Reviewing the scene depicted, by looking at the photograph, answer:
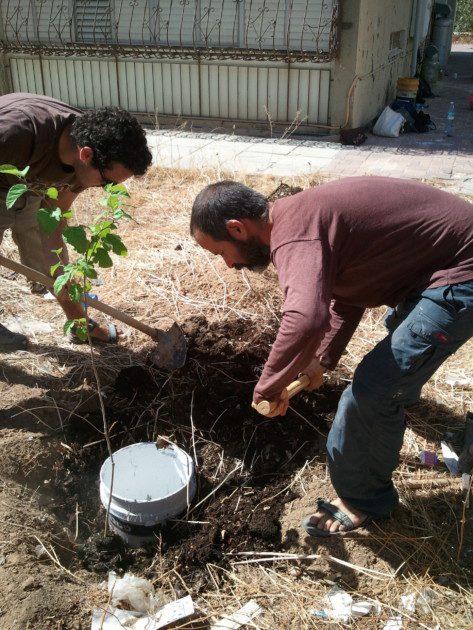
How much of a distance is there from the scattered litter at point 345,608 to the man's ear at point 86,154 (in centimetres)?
220

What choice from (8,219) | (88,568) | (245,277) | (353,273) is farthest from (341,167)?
(88,568)

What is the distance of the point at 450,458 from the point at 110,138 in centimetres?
228

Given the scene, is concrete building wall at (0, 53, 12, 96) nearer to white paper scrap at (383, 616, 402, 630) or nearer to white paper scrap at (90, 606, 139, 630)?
white paper scrap at (90, 606, 139, 630)

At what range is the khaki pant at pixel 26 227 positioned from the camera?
3738 mm

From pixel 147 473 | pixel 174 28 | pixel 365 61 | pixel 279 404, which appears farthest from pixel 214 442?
pixel 174 28

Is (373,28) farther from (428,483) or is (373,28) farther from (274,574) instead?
(274,574)

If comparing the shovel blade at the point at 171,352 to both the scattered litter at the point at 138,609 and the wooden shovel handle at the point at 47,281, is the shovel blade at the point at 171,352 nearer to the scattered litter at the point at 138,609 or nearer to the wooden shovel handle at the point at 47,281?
the wooden shovel handle at the point at 47,281

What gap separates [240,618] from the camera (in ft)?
7.97

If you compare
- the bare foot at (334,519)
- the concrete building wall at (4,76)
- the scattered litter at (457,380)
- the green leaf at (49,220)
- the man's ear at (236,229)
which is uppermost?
the green leaf at (49,220)

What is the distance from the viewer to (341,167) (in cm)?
783

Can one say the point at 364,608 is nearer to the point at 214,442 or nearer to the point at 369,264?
the point at 214,442

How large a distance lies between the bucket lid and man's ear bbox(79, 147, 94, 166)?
1.39 meters

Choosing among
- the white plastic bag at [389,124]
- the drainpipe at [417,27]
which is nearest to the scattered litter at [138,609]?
the white plastic bag at [389,124]

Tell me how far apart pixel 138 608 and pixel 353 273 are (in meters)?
1.51
